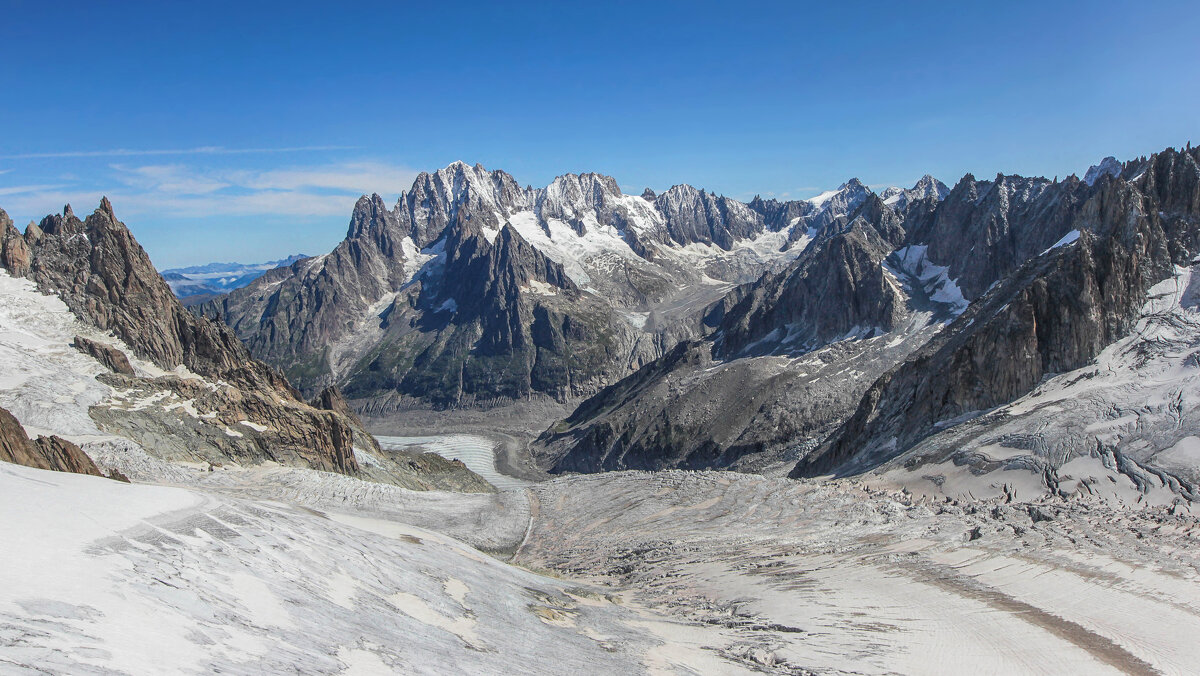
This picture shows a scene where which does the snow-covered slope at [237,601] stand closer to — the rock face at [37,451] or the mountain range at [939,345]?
the rock face at [37,451]

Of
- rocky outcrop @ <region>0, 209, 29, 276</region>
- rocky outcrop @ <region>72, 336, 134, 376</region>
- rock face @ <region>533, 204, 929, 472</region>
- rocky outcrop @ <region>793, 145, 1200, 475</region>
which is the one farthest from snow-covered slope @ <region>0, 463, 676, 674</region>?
rock face @ <region>533, 204, 929, 472</region>

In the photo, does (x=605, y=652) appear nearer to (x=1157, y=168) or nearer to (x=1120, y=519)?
(x=1120, y=519)

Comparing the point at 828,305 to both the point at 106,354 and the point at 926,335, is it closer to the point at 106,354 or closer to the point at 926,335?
the point at 926,335

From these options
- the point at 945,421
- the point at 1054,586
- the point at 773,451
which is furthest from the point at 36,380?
the point at 773,451

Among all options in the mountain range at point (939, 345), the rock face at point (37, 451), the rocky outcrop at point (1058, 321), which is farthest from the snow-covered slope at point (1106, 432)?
the rock face at point (37, 451)

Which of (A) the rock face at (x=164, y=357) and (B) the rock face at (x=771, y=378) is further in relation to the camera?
(B) the rock face at (x=771, y=378)

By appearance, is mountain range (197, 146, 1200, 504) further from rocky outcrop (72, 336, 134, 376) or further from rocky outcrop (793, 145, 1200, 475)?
rocky outcrop (72, 336, 134, 376)
